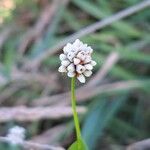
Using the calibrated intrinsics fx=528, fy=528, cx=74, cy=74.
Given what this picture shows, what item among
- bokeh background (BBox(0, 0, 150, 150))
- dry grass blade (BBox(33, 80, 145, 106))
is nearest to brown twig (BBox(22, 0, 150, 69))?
bokeh background (BBox(0, 0, 150, 150))

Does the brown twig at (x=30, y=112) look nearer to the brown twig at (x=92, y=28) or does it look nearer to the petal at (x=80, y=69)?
the brown twig at (x=92, y=28)

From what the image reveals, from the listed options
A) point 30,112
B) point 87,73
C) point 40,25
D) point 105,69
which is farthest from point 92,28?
point 87,73

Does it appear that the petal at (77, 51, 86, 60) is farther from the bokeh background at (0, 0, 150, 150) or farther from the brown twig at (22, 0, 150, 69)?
the brown twig at (22, 0, 150, 69)

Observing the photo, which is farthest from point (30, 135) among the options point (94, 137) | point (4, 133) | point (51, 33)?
point (51, 33)

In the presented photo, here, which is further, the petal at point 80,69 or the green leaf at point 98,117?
the green leaf at point 98,117

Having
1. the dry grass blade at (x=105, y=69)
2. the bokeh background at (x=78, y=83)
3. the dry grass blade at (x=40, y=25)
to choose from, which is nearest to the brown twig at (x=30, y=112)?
the bokeh background at (x=78, y=83)
